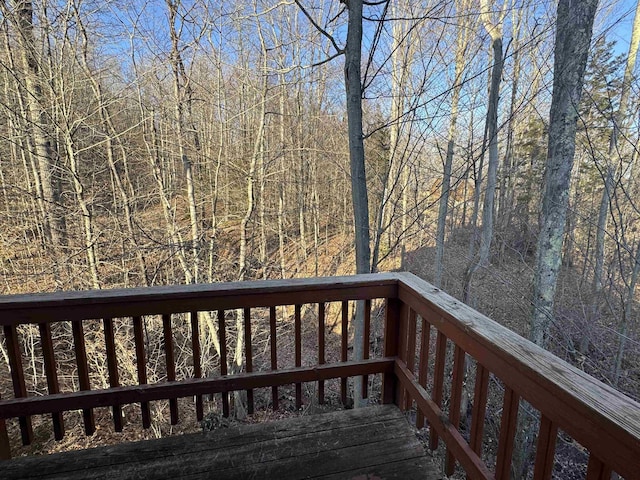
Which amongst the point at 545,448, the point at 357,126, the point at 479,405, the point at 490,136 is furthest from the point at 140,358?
the point at 490,136

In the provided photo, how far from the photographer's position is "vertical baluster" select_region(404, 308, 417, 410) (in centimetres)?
173

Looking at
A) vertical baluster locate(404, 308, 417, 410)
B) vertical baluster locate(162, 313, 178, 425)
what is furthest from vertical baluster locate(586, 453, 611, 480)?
vertical baluster locate(162, 313, 178, 425)

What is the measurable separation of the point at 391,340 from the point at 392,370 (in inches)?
6.1

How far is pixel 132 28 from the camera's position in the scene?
17.2ft

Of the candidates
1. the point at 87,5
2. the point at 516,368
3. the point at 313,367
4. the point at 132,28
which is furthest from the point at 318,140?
the point at 516,368

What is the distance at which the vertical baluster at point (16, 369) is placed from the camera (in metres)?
1.48

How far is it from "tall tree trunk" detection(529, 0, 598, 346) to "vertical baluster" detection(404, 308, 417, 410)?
10.8ft

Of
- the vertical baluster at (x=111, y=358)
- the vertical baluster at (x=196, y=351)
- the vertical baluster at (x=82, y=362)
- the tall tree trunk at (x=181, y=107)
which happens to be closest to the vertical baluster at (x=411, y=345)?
the vertical baluster at (x=196, y=351)

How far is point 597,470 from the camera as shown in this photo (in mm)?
742

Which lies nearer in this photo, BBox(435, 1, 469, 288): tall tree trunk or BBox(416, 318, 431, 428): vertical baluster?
BBox(416, 318, 431, 428): vertical baluster

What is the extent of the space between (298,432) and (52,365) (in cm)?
113

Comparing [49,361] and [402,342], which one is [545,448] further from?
[49,361]

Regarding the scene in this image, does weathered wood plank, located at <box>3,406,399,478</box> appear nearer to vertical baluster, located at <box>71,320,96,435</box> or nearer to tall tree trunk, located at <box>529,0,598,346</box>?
vertical baluster, located at <box>71,320,96,435</box>

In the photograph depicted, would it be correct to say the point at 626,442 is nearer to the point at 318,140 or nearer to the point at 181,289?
the point at 181,289
